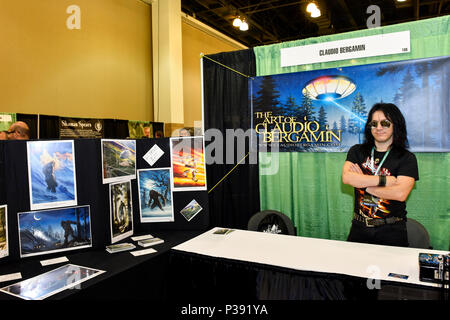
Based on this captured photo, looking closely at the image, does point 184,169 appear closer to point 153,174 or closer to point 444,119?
point 153,174

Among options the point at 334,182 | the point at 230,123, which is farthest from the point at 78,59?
the point at 334,182

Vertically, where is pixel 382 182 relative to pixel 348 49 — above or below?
below

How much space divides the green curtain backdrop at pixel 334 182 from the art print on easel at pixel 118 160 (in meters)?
1.41

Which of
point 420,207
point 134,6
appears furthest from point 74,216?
point 134,6

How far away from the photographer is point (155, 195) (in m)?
2.44

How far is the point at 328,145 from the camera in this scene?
118 inches

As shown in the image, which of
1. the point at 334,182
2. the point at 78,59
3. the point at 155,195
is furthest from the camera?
the point at 78,59

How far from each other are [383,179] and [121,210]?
66.0 inches

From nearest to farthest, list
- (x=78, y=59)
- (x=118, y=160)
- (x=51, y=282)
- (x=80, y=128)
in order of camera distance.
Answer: (x=51, y=282)
(x=118, y=160)
(x=80, y=128)
(x=78, y=59)

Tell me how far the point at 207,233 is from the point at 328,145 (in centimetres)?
143

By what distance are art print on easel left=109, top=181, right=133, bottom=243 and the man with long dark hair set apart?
1.48m

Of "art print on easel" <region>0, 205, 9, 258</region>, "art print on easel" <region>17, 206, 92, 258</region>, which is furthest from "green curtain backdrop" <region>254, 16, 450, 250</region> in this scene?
"art print on easel" <region>0, 205, 9, 258</region>

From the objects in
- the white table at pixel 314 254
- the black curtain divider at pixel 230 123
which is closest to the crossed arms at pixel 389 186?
the white table at pixel 314 254

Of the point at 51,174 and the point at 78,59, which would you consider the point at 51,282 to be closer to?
the point at 51,174
